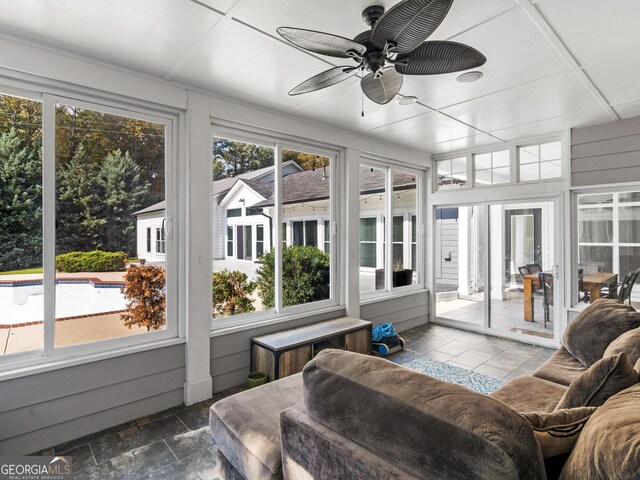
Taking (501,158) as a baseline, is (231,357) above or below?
below

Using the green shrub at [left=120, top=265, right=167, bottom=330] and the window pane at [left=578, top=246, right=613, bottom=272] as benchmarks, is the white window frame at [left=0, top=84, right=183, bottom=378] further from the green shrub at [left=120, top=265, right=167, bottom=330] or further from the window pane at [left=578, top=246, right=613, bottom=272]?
the window pane at [left=578, top=246, right=613, bottom=272]

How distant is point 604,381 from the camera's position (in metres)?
1.31

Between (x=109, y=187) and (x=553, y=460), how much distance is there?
10.6 feet

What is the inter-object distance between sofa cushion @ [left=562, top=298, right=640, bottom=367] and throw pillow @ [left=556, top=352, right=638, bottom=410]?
4.57 ft

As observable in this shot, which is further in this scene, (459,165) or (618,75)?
(459,165)

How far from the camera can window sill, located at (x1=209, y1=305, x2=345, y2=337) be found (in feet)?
11.2

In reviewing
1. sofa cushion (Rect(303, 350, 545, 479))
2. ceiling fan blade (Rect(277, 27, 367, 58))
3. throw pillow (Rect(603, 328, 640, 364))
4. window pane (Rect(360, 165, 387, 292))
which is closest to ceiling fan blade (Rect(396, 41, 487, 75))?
ceiling fan blade (Rect(277, 27, 367, 58))

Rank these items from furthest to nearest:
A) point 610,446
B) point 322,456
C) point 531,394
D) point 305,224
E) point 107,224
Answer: point 305,224 → point 107,224 → point 531,394 → point 322,456 → point 610,446

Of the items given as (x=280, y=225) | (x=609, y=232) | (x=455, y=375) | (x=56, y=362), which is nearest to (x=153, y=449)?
(x=56, y=362)

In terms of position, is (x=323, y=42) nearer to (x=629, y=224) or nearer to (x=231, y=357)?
(x=231, y=357)

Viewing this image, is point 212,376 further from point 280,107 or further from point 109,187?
point 280,107

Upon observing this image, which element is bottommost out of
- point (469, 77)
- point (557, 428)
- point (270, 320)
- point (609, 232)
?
point (270, 320)

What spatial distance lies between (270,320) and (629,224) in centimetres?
431

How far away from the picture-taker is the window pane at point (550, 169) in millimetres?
4645
